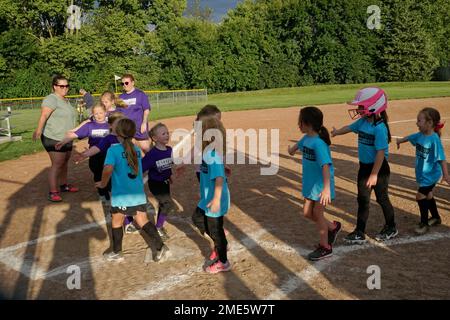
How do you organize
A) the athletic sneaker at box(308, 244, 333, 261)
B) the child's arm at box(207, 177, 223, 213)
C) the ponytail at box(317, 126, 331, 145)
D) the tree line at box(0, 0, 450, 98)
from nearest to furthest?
1. the child's arm at box(207, 177, 223, 213)
2. the ponytail at box(317, 126, 331, 145)
3. the athletic sneaker at box(308, 244, 333, 261)
4. the tree line at box(0, 0, 450, 98)

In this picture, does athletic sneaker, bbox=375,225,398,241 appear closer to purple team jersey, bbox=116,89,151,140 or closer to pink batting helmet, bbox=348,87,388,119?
pink batting helmet, bbox=348,87,388,119

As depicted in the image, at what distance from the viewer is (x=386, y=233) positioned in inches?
204

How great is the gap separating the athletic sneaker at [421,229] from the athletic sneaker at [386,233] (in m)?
0.31

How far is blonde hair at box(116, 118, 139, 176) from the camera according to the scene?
15.1 ft

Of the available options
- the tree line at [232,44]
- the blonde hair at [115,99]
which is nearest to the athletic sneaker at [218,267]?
the blonde hair at [115,99]

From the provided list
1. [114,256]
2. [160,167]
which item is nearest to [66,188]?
[160,167]

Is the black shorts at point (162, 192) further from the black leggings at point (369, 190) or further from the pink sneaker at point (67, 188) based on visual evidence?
the pink sneaker at point (67, 188)

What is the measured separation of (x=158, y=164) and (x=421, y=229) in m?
3.44

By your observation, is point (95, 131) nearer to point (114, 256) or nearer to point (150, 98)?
point (114, 256)

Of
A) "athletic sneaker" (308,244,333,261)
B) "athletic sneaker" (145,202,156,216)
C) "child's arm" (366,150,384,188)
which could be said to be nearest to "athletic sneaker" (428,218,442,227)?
"child's arm" (366,150,384,188)

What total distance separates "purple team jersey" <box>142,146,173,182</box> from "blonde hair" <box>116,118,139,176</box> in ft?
1.94

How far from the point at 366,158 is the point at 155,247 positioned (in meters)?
2.69
